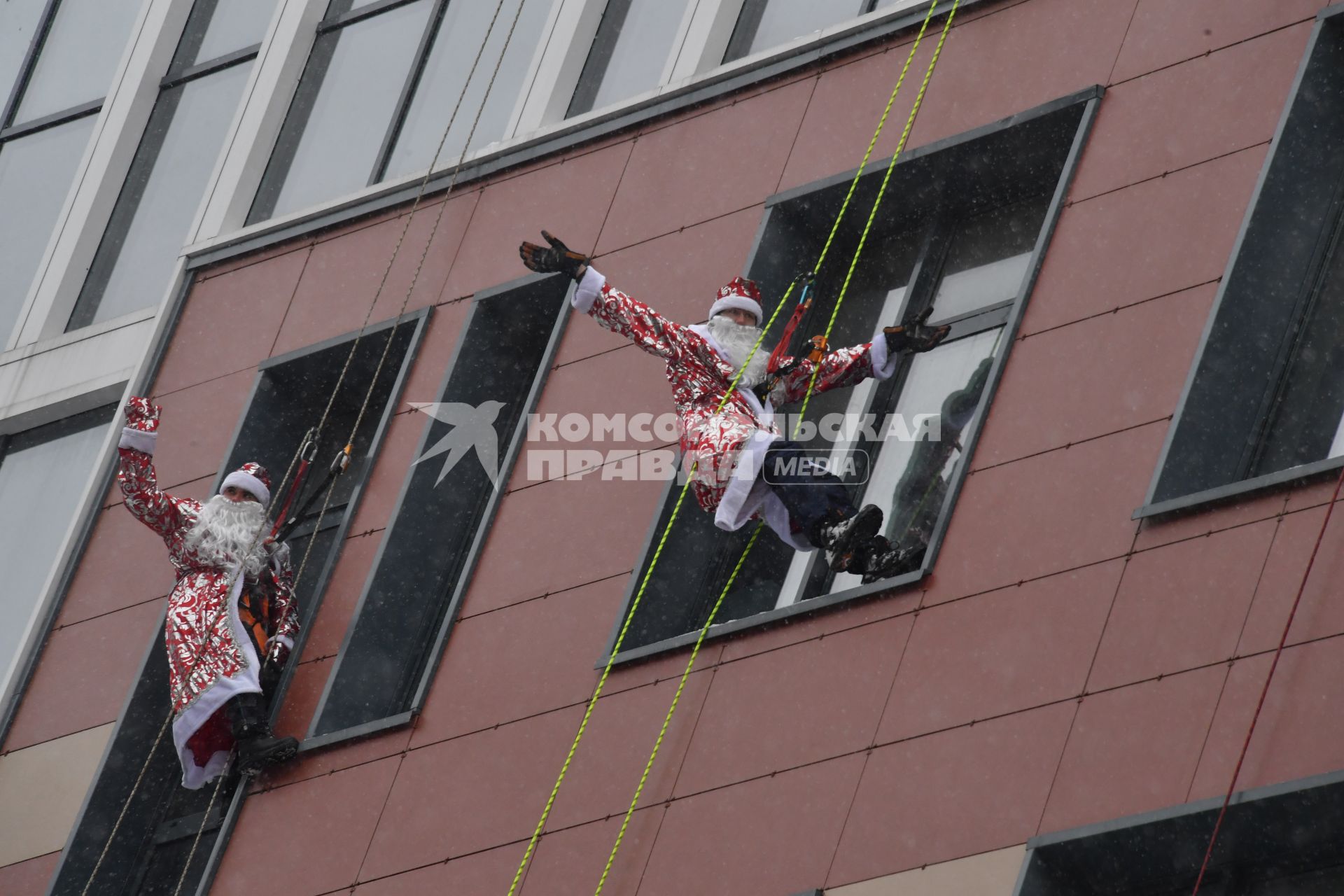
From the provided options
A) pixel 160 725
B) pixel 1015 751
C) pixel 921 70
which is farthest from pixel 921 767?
pixel 160 725

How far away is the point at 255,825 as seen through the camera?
15.8 meters

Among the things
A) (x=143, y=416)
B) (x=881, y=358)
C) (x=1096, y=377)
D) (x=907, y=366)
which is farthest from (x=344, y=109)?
(x=1096, y=377)

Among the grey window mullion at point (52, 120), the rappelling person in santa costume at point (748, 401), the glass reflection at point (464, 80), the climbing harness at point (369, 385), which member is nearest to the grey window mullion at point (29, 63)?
the grey window mullion at point (52, 120)

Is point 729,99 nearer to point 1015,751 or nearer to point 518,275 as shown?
point 518,275

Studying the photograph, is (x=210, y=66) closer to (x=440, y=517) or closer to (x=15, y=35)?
(x=15, y=35)

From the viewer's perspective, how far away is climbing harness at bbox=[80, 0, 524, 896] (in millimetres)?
16641

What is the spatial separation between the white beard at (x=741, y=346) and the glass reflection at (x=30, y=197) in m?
7.83

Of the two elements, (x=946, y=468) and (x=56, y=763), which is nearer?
(x=946, y=468)

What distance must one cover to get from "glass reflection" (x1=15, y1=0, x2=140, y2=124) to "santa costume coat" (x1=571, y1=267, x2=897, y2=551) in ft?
26.3

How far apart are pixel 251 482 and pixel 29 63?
6665 mm

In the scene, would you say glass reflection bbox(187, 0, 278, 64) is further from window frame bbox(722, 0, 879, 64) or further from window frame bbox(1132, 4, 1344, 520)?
window frame bbox(1132, 4, 1344, 520)

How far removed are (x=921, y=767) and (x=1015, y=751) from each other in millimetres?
539

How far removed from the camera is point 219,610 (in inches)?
644

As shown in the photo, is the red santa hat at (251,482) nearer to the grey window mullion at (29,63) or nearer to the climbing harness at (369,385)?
the climbing harness at (369,385)
